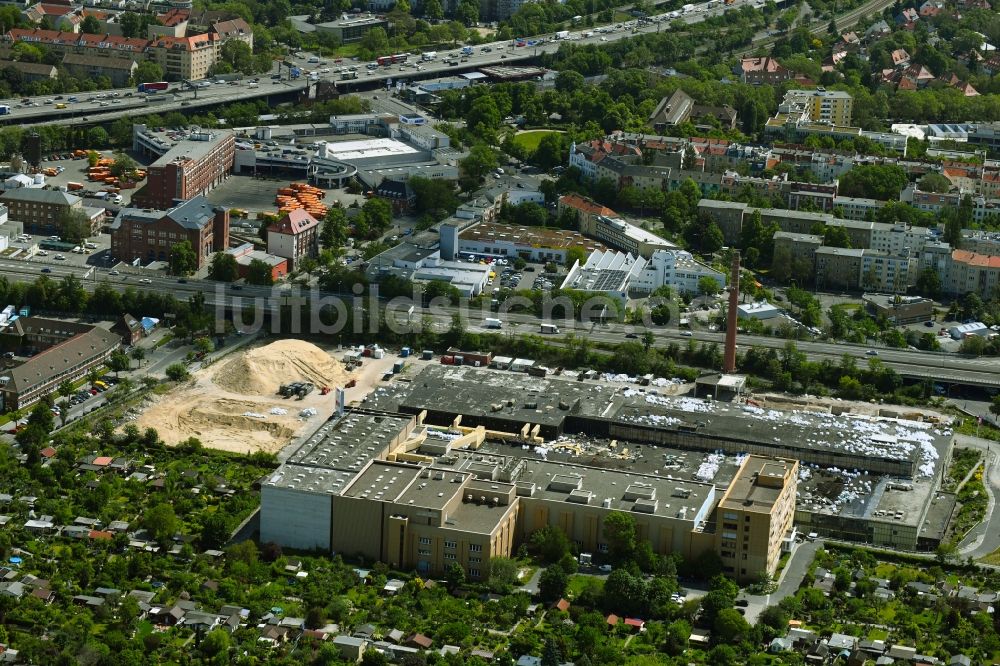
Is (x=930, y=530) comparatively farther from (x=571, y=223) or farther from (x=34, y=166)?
(x=34, y=166)

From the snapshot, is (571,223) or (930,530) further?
(571,223)

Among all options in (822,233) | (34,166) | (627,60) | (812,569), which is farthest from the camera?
(627,60)

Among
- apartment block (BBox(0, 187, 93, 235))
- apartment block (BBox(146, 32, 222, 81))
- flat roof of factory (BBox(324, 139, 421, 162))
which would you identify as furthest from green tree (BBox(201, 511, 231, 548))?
apartment block (BBox(146, 32, 222, 81))

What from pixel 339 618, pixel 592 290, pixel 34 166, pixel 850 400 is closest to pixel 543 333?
pixel 592 290

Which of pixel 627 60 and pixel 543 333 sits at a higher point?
pixel 627 60

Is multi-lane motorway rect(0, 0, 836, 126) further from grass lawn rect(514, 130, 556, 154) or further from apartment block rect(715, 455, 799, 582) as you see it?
apartment block rect(715, 455, 799, 582)

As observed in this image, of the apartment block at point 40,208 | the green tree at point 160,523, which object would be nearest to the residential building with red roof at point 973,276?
the apartment block at point 40,208

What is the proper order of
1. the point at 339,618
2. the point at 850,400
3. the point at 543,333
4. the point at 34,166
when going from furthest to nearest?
the point at 34,166 < the point at 543,333 < the point at 850,400 < the point at 339,618

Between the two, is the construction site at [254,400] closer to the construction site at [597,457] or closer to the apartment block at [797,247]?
the construction site at [597,457]
